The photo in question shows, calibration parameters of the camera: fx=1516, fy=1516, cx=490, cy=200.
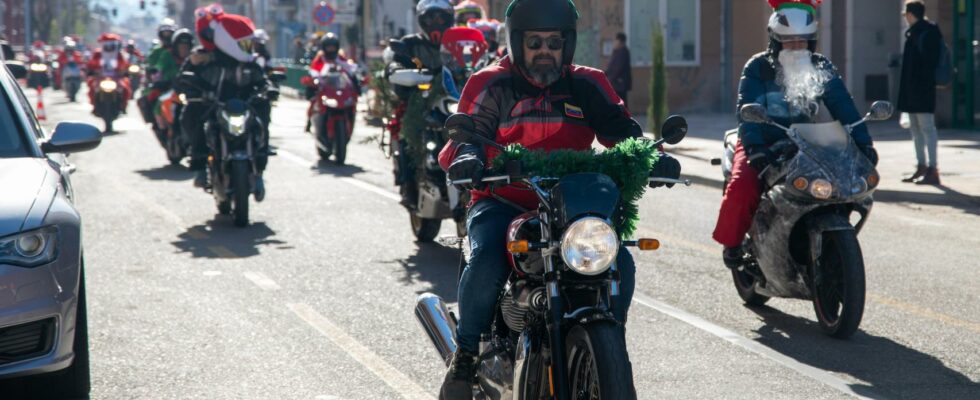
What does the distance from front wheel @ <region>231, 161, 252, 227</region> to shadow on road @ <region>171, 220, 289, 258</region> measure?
0.33 ft

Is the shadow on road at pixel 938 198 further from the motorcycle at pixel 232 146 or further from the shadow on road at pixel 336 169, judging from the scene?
the shadow on road at pixel 336 169

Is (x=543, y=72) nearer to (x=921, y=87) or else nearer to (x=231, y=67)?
(x=231, y=67)

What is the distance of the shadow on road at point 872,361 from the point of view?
6.66m

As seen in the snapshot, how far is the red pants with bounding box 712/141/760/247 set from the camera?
26.9 feet

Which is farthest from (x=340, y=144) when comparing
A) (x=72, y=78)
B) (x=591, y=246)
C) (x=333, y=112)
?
(x=72, y=78)

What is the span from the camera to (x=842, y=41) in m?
25.4

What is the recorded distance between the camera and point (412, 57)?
37.9ft

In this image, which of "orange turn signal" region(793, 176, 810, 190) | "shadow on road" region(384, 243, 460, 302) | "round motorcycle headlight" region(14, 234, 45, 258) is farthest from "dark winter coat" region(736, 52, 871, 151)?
"round motorcycle headlight" region(14, 234, 45, 258)

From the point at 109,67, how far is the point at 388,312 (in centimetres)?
2255

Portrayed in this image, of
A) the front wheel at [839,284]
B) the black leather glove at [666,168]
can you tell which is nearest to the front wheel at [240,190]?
the front wheel at [839,284]

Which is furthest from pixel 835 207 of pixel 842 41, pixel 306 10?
pixel 306 10

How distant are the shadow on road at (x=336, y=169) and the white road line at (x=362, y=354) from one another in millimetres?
9200

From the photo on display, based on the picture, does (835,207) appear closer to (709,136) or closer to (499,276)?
(499,276)

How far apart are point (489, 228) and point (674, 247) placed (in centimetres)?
636
